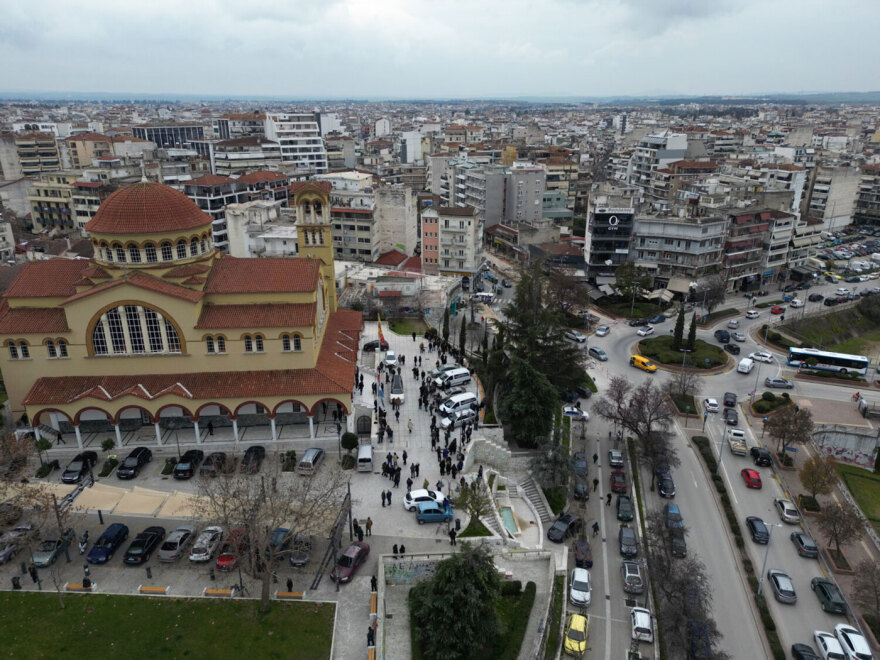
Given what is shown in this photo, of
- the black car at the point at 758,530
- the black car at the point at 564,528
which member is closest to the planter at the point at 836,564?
the black car at the point at 758,530

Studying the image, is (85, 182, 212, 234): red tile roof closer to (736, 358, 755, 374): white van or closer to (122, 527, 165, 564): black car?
(122, 527, 165, 564): black car

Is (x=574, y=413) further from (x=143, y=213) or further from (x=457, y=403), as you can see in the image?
(x=143, y=213)

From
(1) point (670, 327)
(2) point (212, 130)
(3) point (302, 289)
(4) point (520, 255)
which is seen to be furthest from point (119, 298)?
(2) point (212, 130)

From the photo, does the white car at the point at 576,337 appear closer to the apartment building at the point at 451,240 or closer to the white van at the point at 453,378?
the white van at the point at 453,378

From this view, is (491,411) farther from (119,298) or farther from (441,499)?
(119,298)

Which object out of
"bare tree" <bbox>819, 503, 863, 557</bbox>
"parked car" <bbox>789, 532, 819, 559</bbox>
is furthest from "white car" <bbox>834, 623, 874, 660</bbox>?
"bare tree" <bbox>819, 503, 863, 557</bbox>

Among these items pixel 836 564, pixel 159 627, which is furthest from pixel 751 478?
pixel 159 627
